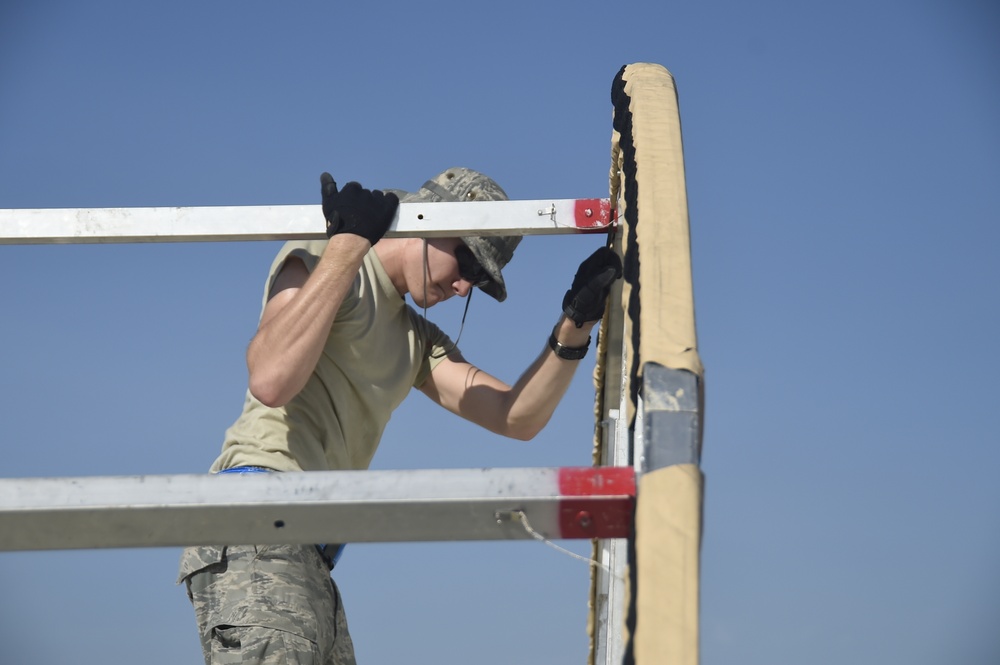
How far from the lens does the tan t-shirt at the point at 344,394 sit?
315 centimetres

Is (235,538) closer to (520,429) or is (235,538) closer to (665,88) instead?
(665,88)

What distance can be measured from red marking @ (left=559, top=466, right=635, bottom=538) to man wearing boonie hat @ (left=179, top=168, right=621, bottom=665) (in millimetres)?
1265

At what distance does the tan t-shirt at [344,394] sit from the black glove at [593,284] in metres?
0.62

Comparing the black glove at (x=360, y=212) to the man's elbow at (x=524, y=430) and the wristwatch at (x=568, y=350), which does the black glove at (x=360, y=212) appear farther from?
the man's elbow at (x=524, y=430)

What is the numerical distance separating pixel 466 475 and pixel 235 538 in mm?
360

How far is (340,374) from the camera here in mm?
3367

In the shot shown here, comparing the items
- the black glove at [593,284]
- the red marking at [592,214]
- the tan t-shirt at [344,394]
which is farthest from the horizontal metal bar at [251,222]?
the tan t-shirt at [344,394]

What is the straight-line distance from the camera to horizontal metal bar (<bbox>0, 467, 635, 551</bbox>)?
1544 millimetres

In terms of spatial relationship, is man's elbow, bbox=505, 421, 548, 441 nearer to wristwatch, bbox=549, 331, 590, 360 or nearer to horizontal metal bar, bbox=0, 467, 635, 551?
wristwatch, bbox=549, 331, 590, 360

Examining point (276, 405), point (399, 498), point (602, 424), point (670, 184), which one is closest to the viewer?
point (399, 498)

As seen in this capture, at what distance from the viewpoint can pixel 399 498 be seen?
1534mm

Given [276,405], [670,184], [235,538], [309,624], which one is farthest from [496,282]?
[235,538]

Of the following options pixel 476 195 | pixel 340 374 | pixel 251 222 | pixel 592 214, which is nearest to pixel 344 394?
pixel 340 374

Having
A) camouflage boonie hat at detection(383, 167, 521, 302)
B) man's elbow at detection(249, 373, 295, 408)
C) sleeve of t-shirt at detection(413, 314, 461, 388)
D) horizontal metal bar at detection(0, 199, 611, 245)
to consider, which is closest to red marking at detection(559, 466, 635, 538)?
horizontal metal bar at detection(0, 199, 611, 245)
